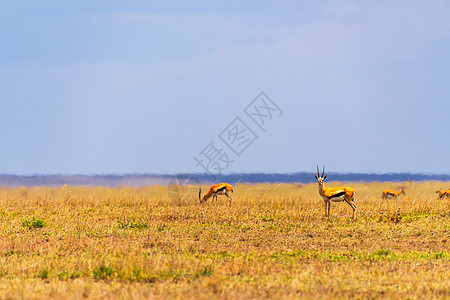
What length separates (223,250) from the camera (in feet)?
37.9

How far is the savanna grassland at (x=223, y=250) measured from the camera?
808cm

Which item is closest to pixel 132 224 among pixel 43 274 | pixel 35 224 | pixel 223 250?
pixel 35 224

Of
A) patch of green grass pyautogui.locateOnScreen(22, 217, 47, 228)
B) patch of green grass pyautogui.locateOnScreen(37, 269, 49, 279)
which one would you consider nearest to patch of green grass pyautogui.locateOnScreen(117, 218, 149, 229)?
patch of green grass pyautogui.locateOnScreen(22, 217, 47, 228)

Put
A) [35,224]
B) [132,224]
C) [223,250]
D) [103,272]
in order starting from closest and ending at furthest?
[103,272] < [223,250] < [35,224] < [132,224]

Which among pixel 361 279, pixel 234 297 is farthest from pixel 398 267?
pixel 234 297

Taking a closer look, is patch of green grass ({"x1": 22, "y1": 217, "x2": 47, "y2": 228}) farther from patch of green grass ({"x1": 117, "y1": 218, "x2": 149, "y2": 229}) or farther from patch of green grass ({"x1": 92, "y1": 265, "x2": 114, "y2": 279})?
patch of green grass ({"x1": 92, "y1": 265, "x2": 114, "y2": 279})

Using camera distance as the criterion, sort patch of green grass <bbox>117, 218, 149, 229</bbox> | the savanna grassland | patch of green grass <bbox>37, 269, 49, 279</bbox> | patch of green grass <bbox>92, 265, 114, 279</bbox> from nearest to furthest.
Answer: the savanna grassland → patch of green grass <bbox>92, 265, 114, 279</bbox> → patch of green grass <bbox>37, 269, 49, 279</bbox> → patch of green grass <bbox>117, 218, 149, 229</bbox>

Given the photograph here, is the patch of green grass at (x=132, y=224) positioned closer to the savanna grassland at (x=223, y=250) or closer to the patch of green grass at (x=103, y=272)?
the savanna grassland at (x=223, y=250)

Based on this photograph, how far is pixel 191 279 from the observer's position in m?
8.72

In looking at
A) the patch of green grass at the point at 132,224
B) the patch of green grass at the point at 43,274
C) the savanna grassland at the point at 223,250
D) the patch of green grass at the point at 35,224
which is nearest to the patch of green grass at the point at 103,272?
the savanna grassland at the point at 223,250

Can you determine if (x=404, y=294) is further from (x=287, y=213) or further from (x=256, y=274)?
(x=287, y=213)

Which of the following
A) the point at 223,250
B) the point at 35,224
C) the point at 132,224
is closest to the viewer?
the point at 223,250

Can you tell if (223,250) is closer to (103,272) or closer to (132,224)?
(103,272)

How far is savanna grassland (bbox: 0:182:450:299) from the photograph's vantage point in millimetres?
8078
